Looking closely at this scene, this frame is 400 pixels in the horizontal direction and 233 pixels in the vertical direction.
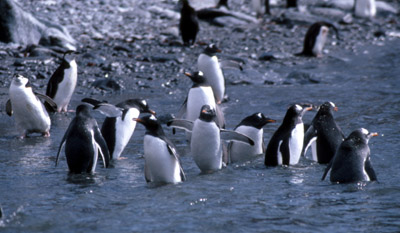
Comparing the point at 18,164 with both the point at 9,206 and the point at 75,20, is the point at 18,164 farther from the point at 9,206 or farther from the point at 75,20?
the point at 75,20

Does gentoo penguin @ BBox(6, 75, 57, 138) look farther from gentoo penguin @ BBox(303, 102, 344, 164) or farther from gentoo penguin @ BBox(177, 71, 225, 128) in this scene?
gentoo penguin @ BBox(303, 102, 344, 164)

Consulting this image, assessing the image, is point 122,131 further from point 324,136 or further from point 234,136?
point 324,136

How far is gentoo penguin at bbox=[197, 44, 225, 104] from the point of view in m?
10.6

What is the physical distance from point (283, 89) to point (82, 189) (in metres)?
6.62

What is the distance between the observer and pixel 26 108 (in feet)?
26.8

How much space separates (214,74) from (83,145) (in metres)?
4.62

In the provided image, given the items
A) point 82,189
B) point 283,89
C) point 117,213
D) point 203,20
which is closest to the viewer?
point 117,213

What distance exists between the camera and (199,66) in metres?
10.8

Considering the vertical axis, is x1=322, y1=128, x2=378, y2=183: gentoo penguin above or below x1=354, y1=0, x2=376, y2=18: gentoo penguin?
below

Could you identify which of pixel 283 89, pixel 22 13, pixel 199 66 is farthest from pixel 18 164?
Answer: pixel 22 13

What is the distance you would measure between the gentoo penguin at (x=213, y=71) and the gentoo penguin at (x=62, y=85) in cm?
203

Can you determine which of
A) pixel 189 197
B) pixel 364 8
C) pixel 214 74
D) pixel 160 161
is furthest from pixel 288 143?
pixel 364 8

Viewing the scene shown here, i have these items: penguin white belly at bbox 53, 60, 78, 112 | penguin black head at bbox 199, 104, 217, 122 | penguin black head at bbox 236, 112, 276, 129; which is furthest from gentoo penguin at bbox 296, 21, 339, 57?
penguin black head at bbox 199, 104, 217, 122

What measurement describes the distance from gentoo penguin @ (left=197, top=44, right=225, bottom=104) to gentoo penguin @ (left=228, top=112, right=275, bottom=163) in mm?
3303
